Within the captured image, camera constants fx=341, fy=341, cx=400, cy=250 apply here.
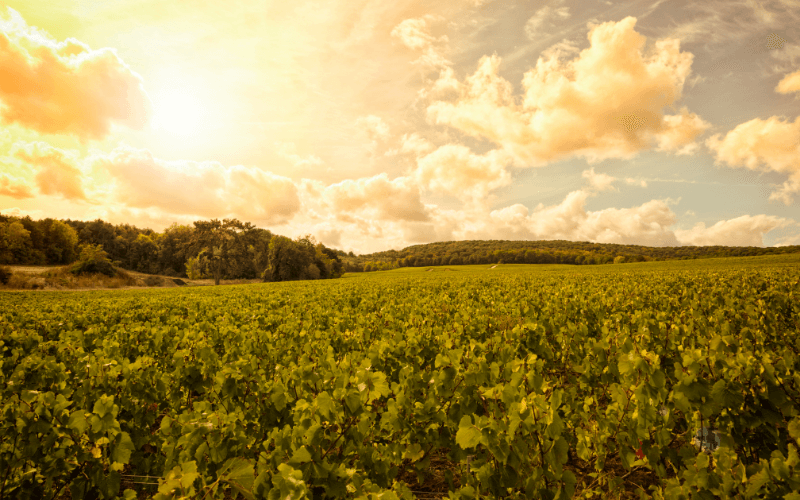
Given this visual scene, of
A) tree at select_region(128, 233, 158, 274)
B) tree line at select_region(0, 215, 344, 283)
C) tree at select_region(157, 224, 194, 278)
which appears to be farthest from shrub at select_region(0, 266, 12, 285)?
tree at select_region(128, 233, 158, 274)

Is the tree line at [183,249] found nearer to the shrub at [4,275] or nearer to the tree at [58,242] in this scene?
the tree at [58,242]

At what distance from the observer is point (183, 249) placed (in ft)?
253

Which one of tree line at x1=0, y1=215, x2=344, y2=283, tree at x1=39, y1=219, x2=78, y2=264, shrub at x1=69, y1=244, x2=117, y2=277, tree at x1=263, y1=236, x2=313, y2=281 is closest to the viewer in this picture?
shrub at x1=69, y1=244, x2=117, y2=277

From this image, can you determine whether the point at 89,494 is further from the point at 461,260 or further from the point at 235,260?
the point at 461,260

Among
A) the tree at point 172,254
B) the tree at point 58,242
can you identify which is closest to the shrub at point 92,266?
the tree at point 58,242

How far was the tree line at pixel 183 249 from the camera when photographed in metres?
57.4

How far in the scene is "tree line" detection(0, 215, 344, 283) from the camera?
57438mm

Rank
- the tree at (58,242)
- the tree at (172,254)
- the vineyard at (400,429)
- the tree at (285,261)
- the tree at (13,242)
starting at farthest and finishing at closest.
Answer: the tree at (172,254)
the tree at (285,261)
the tree at (58,242)
the tree at (13,242)
the vineyard at (400,429)

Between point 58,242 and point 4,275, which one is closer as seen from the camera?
point 4,275

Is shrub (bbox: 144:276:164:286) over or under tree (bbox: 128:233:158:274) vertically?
under

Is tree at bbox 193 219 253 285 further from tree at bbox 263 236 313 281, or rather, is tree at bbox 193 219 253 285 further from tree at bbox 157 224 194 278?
tree at bbox 157 224 194 278

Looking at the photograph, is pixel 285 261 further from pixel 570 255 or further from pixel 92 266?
pixel 570 255

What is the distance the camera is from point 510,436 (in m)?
2.48

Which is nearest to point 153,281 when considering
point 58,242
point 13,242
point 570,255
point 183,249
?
point 13,242
